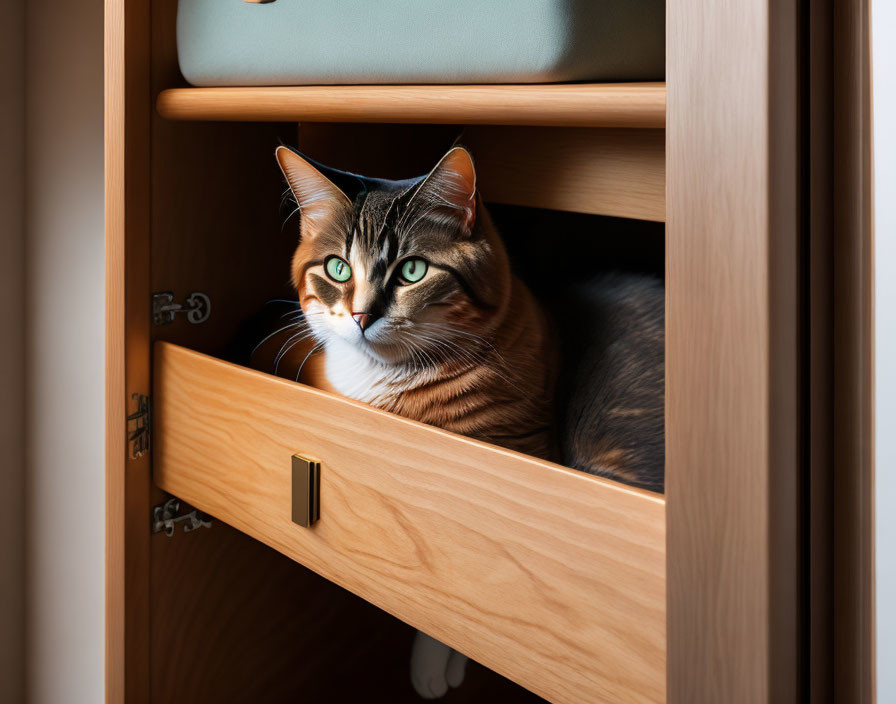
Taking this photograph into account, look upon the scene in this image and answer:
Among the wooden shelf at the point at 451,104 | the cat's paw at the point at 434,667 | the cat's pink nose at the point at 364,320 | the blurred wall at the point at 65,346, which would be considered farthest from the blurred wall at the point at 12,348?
the cat's pink nose at the point at 364,320

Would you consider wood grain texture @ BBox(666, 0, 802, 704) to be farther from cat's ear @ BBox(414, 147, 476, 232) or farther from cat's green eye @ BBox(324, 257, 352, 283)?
cat's green eye @ BBox(324, 257, 352, 283)

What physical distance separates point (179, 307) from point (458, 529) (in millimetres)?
477

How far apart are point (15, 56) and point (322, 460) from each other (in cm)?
109

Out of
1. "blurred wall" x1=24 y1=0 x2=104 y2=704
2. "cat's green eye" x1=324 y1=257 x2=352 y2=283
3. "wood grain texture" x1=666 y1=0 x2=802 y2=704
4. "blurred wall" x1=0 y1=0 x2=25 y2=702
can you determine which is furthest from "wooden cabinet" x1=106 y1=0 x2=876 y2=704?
"blurred wall" x1=0 y1=0 x2=25 y2=702

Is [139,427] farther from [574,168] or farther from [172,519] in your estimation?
[574,168]

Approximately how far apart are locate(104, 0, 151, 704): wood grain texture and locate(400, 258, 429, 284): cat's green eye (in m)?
0.35

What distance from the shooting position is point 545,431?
0.66 meters

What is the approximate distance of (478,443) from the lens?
0.55 meters

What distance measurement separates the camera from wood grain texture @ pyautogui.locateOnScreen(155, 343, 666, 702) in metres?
0.46

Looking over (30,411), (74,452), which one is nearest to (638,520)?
(74,452)

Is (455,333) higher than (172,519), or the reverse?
(455,333)

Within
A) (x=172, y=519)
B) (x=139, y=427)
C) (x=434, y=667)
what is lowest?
(x=434, y=667)

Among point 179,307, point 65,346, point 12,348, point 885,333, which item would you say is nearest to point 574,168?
point 179,307

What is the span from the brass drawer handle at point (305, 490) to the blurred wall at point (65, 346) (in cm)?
80
